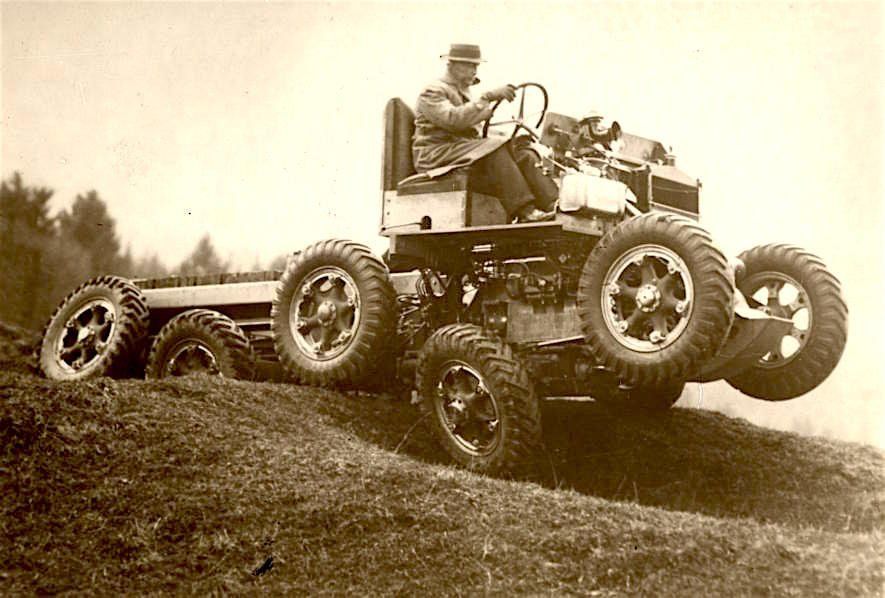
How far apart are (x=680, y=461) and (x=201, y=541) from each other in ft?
13.6

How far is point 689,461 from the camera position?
8703 mm

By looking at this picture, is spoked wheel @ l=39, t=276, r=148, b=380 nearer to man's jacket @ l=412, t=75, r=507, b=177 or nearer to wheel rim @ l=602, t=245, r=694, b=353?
man's jacket @ l=412, t=75, r=507, b=177

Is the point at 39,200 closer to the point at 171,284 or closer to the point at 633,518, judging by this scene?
the point at 171,284

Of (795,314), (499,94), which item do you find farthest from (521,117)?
(795,314)

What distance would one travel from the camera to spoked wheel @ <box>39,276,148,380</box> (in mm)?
10852

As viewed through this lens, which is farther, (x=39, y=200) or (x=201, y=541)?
(x=39, y=200)

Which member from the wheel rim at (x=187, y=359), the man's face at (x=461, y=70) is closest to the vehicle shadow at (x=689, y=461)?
the wheel rim at (x=187, y=359)

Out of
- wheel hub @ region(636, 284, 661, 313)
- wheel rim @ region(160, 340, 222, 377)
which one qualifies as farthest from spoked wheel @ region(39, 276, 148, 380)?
wheel hub @ region(636, 284, 661, 313)

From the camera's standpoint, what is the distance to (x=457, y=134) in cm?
883

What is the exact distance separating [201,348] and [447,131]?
324cm

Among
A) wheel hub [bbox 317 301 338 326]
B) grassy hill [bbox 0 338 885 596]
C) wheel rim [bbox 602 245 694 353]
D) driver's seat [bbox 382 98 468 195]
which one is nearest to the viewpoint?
grassy hill [bbox 0 338 885 596]

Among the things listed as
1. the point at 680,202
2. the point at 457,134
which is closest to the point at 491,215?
the point at 457,134

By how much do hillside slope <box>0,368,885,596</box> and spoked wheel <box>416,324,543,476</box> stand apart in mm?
365

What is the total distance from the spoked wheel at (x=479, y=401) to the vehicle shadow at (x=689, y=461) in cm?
21
